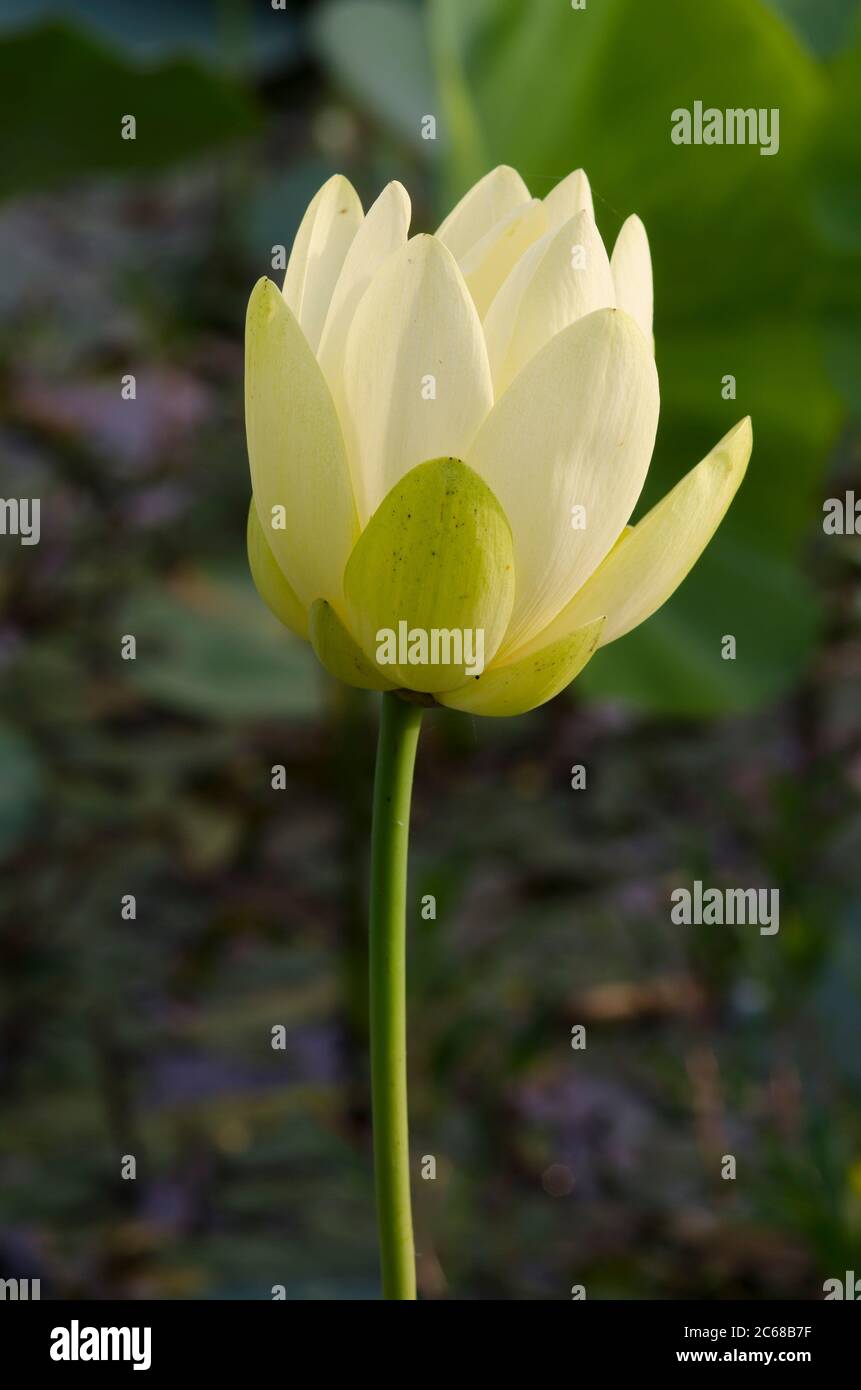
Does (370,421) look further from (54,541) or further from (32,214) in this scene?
(32,214)

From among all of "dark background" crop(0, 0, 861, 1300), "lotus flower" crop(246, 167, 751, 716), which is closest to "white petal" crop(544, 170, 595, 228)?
"lotus flower" crop(246, 167, 751, 716)

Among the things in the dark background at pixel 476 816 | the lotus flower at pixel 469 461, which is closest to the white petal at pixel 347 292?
the lotus flower at pixel 469 461

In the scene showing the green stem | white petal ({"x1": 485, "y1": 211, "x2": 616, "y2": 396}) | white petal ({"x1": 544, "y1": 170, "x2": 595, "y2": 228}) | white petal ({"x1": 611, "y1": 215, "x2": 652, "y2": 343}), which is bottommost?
the green stem

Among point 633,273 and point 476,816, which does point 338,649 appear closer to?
point 633,273

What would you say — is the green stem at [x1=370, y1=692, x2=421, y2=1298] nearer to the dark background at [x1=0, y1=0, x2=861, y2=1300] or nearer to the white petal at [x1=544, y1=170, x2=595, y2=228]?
the white petal at [x1=544, y1=170, x2=595, y2=228]

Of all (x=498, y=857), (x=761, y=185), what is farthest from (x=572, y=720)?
(x=761, y=185)

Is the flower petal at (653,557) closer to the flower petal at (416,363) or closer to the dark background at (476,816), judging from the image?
the flower petal at (416,363)
